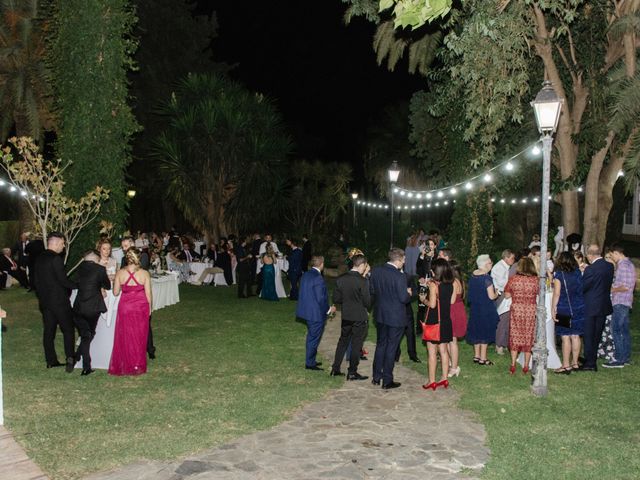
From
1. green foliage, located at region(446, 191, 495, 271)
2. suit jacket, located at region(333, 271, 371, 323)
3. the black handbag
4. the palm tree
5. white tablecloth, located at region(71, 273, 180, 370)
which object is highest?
the palm tree

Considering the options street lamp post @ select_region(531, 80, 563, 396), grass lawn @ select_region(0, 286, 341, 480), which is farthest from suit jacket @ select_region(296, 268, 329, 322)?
street lamp post @ select_region(531, 80, 563, 396)

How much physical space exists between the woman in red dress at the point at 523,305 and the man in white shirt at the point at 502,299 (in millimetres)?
647

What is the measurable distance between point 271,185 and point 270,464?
77.0 ft

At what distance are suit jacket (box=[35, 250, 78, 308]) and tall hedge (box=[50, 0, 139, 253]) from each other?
243 inches

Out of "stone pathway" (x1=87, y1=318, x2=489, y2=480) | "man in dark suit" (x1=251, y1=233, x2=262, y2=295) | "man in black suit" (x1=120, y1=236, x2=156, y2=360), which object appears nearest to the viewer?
"stone pathway" (x1=87, y1=318, x2=489, y2=480)

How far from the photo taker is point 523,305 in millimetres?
9242

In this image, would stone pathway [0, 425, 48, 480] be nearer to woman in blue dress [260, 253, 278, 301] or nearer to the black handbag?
the black handbag

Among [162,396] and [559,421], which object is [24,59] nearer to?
[162,396]

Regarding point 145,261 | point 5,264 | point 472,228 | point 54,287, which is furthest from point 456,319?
point 5,264

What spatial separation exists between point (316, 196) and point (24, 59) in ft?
52.2

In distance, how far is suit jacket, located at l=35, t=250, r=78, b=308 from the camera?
912cm

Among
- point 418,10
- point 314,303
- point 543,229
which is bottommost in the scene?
point 314,303

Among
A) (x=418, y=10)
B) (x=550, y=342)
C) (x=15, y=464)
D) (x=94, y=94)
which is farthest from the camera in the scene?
(x=94, y=94)

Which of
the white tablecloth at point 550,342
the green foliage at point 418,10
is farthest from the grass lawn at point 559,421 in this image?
Answer: the green foliage at point 418,10
